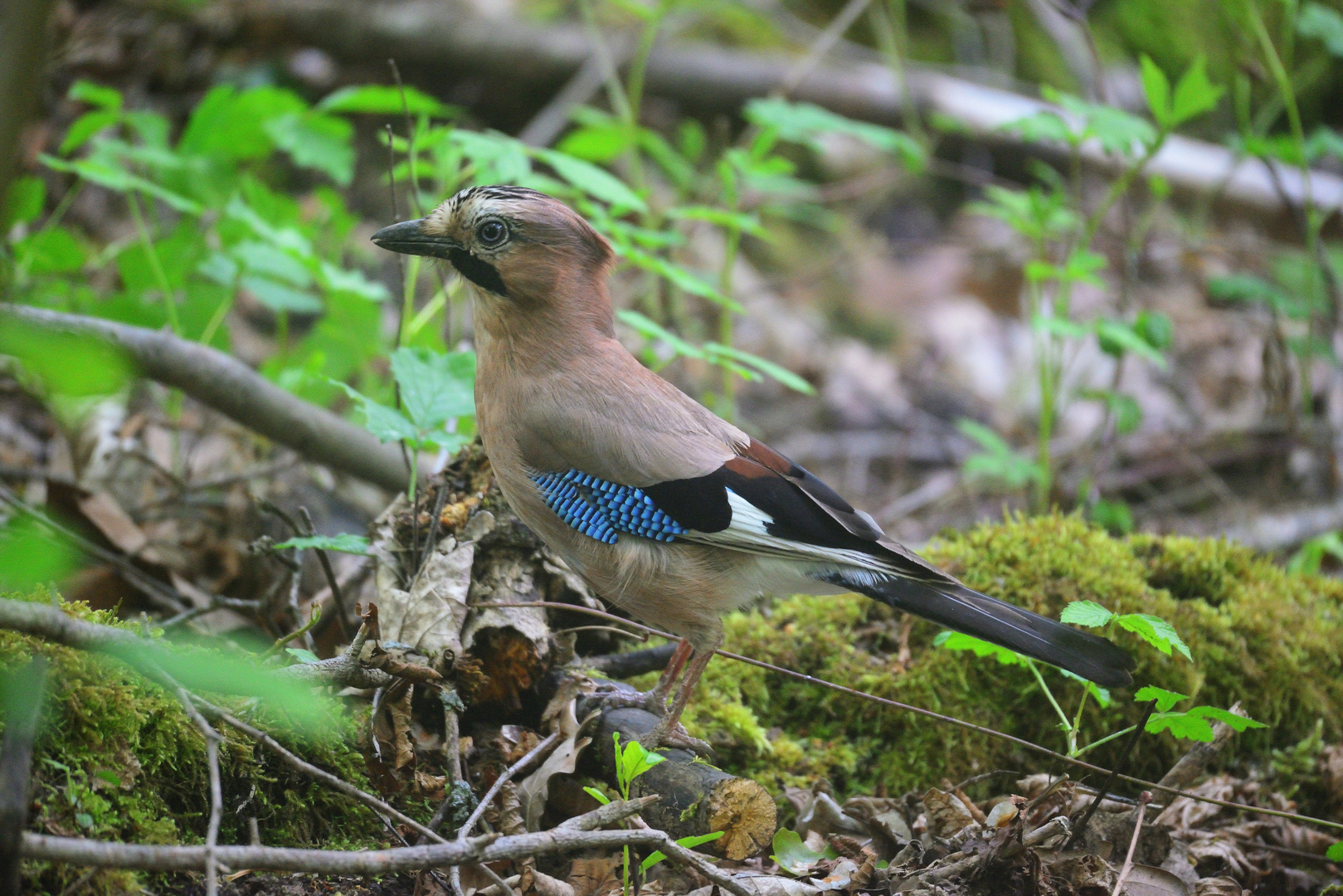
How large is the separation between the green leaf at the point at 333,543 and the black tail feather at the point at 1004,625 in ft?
4.61

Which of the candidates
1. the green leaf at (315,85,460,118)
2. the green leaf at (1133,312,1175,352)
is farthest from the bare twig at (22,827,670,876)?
the green leaf at (1133,312,1175,352)

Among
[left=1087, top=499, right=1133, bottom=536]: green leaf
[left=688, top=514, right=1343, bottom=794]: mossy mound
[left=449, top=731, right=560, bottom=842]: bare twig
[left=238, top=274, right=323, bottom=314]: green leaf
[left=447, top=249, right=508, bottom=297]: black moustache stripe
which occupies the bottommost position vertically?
[left=1087, top=499, right=1133, bottom=536]: green leaf

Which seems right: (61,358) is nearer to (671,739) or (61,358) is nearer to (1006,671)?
(671,739)

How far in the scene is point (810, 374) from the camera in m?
8.14

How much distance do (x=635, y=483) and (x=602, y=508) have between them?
0.12 metres

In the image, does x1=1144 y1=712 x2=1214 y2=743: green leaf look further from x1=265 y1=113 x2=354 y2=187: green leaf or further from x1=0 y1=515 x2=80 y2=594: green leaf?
x1=265 y1=113 x2=354 y2=187: green leaf

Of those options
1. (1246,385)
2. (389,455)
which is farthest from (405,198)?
(1246,385)

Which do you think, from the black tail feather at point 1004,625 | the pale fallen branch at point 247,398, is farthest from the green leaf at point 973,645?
the pale fallen branch at point 247,398

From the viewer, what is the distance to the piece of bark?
→ 267 centimetres

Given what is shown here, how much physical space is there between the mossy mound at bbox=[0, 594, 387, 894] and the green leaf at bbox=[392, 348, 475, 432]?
93 cm

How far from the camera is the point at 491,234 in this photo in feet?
10.8

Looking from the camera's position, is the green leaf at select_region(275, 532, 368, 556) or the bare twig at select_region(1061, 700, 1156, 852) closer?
the bare twig at select_region(1061, 700, 1156, 852)

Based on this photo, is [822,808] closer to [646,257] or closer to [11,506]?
[646,257]

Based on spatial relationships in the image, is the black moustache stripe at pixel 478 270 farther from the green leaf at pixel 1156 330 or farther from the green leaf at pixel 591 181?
the green leaf at pixel 1156 330
